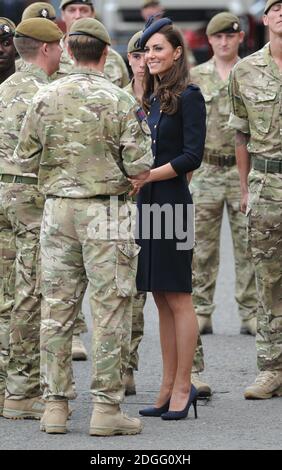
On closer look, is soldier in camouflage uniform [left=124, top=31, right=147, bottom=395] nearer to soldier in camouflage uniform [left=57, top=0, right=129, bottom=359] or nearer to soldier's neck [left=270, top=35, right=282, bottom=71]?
soldier in camouflage uniform [left=57, top=0, right=129, bottom=359]

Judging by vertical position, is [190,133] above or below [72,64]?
below

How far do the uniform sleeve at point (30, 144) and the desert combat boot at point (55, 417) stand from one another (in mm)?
1196

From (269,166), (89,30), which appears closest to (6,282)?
(89,30)

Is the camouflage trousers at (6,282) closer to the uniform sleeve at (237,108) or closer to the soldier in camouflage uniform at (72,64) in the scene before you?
the soldier in camouflage uniform at (72,64)

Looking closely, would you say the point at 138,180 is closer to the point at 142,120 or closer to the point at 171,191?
the point at 142,120

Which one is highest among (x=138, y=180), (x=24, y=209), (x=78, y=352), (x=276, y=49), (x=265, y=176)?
(x=276, y=49)

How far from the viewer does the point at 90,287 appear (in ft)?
24.4

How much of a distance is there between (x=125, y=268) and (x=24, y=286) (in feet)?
2.50

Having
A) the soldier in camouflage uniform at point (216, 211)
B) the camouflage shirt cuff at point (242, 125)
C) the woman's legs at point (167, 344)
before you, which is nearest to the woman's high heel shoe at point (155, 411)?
the woman's legs at point (167, 344)

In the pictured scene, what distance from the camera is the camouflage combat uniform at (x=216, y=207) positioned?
1092 cm

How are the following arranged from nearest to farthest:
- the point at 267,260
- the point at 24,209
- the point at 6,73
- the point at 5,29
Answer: the point at 24,209
the point at 5,29
the point at 6,73
the point at 267,260

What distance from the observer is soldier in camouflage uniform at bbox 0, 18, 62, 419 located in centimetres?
788

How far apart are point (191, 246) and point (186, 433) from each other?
41.2 inches
